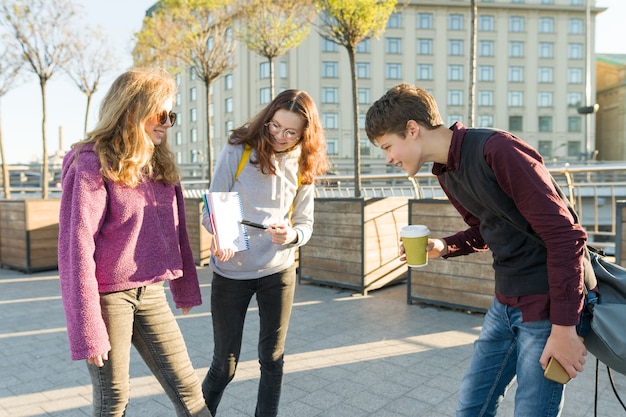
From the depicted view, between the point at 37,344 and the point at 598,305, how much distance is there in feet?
15.5

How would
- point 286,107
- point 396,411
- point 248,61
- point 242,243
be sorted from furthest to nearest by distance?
point 248,61
point 396,411
point 286,107
point 242,243

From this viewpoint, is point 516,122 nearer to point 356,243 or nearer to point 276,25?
point 276,25

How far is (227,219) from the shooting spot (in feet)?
7.55

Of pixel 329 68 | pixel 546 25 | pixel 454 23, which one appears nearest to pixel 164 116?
pixel 329 68

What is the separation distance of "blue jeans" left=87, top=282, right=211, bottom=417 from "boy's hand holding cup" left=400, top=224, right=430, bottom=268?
1.04m

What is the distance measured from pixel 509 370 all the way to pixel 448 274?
153 inches

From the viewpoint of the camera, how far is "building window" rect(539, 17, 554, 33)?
49938 mm

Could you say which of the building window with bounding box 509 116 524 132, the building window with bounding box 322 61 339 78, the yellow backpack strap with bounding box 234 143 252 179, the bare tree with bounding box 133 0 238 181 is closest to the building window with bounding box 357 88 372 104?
the building window with bounding box 322 61 339 78

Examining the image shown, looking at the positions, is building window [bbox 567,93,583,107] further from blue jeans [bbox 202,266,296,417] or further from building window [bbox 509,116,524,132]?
blue jeans [bbox 202,266,296,417]

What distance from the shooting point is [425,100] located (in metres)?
1.84

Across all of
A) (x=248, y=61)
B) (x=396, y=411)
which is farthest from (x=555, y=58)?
(x=396, y=411)

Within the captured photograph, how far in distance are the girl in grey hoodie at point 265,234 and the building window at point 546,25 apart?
54.7 m

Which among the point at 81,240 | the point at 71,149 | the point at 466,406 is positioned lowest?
the point at 466,406

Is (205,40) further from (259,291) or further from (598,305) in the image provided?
(598,305)
